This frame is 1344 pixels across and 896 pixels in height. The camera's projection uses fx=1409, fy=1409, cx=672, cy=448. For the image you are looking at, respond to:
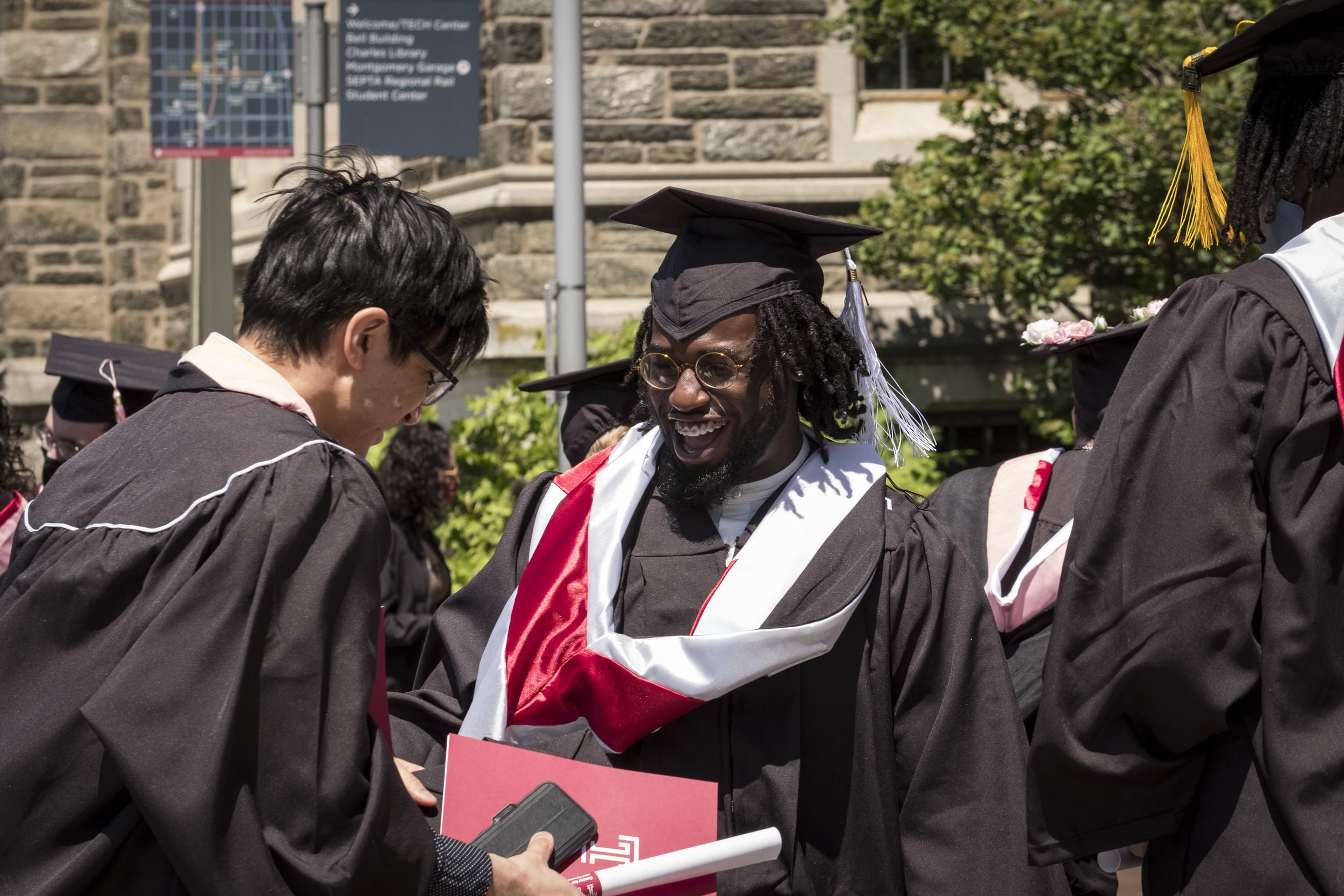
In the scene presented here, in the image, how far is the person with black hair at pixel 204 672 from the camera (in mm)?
1658

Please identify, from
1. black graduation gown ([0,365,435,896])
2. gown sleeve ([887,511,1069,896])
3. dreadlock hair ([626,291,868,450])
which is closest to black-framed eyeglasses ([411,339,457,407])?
black graduation gown ([0,365,435,896])

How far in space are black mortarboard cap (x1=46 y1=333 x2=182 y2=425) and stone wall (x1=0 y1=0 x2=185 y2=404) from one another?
7.37 m

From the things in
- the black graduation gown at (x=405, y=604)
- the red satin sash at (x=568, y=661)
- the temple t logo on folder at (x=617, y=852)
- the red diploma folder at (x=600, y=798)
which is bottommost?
the black graduation gown at (x=405, y=604)

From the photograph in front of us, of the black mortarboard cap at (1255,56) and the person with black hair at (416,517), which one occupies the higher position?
the black mortarboard cap at (1255,56)

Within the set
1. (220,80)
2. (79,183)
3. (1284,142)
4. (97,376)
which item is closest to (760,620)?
(1284,142)

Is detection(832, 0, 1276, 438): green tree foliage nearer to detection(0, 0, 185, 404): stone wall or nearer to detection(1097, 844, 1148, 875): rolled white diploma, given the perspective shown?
detection(1097, 844, 1148, 875): rolled white diploma

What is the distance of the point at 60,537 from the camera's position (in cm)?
176

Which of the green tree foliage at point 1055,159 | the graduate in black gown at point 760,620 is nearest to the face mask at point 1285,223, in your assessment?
the graduate in black gown at point 760,620

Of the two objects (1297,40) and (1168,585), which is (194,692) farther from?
(1297,40)

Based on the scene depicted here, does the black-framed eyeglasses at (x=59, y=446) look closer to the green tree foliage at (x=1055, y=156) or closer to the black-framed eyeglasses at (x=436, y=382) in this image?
the black-framed eyeglasses at (x=436, y=382)

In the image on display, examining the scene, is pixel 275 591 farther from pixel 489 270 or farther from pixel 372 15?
pixel 489 270

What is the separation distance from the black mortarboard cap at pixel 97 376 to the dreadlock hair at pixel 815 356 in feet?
8.02

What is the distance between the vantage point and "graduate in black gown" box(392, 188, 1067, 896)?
8.22 feet

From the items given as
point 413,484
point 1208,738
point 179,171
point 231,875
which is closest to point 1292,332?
point 1208,738
